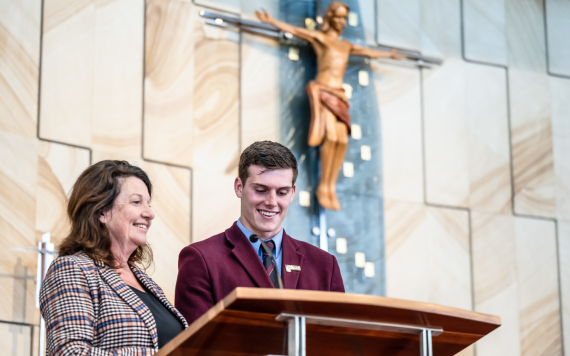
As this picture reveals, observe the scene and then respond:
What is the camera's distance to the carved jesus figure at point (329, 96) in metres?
6.93

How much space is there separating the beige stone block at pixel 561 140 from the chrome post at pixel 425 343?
5975 mm

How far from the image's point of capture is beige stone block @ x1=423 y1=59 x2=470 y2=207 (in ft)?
25.1

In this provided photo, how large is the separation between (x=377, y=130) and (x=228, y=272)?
4.43 meters

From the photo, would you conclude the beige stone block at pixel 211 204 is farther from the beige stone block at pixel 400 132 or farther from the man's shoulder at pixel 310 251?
the man's shoulder at pixel 310 251

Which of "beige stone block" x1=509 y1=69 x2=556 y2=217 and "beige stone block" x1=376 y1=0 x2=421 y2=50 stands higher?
"beige stone block" x1=376 y1=0 x2=421 y2=50

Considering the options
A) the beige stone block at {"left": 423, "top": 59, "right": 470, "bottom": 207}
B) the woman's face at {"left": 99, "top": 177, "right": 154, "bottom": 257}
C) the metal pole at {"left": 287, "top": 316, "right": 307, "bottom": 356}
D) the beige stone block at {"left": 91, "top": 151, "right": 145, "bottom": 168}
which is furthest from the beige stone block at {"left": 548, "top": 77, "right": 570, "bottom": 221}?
the metal pole at {"left": 287, "top": 316, "right": 307, "bottom": 356}

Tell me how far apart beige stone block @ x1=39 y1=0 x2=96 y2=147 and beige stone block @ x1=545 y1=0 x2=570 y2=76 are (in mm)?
4511

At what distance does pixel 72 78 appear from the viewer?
614cm

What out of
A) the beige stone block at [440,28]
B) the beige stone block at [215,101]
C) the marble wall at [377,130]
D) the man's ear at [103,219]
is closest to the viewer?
the man's ear at [103,219]

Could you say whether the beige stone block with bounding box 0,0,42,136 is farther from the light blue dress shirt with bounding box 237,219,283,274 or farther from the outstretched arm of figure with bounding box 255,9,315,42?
the light blue dress shirt with bounding box 237,219,283,274

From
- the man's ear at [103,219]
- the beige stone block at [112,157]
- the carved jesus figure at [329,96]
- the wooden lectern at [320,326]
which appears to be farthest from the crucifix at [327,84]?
the wooden lectern at [320,326]

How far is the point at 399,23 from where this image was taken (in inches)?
309

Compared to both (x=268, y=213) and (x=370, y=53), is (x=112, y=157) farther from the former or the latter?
(x=268, y=213)

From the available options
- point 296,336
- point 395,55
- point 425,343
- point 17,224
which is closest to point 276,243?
point 425,343
